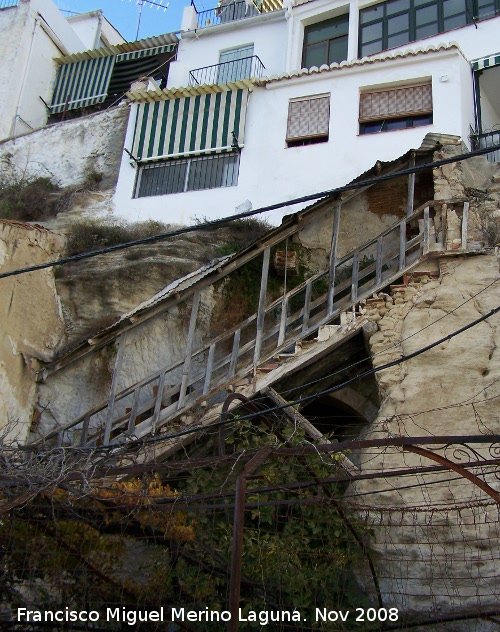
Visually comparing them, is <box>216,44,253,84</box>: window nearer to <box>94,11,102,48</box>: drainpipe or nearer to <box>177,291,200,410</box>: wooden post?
<box>94,11,102,48</box>: drainpipe

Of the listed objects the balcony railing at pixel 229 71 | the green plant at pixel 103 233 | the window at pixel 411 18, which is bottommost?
the green plant at pixel 103 233

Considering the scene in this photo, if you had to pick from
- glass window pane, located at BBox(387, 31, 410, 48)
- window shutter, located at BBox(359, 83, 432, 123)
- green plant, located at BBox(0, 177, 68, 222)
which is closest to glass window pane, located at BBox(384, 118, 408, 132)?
window shutter, located at BBox(359, 83, 432, 123)

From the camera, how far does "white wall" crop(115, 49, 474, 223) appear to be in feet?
48.8

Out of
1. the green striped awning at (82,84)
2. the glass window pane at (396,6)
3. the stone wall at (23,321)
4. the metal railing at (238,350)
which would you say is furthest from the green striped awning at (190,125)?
the metal railing at (238,350)

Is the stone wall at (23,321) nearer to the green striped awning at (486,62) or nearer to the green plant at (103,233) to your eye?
the green plant at (103,233)

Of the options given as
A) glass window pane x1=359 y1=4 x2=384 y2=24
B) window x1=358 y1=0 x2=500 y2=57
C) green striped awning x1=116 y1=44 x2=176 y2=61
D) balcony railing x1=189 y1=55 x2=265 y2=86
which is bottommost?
balcony railing x1=189 y1=55 x2=265 y2=86

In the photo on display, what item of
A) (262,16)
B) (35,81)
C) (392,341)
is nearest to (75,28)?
(35,81)

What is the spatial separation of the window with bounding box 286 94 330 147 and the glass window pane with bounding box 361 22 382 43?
3.14 metres

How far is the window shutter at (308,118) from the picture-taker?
15898 mm

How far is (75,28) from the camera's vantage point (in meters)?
24.6

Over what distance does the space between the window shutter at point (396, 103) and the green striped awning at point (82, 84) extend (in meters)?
8.57

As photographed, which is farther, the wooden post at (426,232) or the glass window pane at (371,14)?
the glass window pane at (371,14)

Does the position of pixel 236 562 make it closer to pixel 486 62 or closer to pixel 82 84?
pixel 486 62

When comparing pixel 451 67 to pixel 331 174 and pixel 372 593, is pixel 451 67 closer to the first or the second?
pixel 331 174
